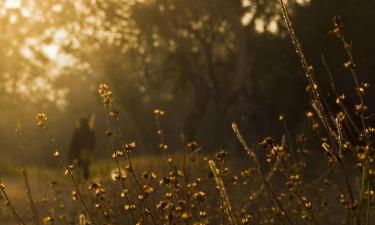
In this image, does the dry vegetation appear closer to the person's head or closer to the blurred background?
the person's head

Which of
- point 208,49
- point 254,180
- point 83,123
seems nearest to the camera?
point 254,180

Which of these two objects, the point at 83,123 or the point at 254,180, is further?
the point at 83,123

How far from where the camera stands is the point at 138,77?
3775 centimetres

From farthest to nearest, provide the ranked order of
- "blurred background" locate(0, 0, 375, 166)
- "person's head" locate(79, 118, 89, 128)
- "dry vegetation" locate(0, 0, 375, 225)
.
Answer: "blurred background" locate(0, 0, 375, 166)
"person's head" locate(79, 118, 89, 128)
"dry vegetation" locate(0, 0, 375, 225)

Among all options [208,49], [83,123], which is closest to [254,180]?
[83,123]

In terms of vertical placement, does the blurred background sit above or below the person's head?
above

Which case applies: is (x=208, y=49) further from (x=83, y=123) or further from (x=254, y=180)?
(x=254, y=180)

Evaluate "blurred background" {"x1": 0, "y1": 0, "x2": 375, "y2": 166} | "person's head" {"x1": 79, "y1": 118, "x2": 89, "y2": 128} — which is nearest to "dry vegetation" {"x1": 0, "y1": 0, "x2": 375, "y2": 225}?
"person's head" {"x1": 79, "y1": 118, "x2": 89, "y2": 128}

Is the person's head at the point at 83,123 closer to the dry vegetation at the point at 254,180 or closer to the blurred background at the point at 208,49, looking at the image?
the blurred background at the point at 208,49

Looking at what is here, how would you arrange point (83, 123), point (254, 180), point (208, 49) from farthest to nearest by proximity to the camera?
1. point (208, 49)
2. point (83, 123)
3. point (254, 180)

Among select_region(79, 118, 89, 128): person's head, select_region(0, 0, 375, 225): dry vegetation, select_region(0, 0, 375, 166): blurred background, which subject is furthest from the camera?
select_region(0, 0, 375, 166): blurred background

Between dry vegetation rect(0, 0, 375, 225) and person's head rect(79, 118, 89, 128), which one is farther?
person's head rect(79, 118, 89, 128)

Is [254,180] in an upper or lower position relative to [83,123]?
lower

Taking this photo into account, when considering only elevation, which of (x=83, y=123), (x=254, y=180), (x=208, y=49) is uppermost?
(x=208, y=49)
